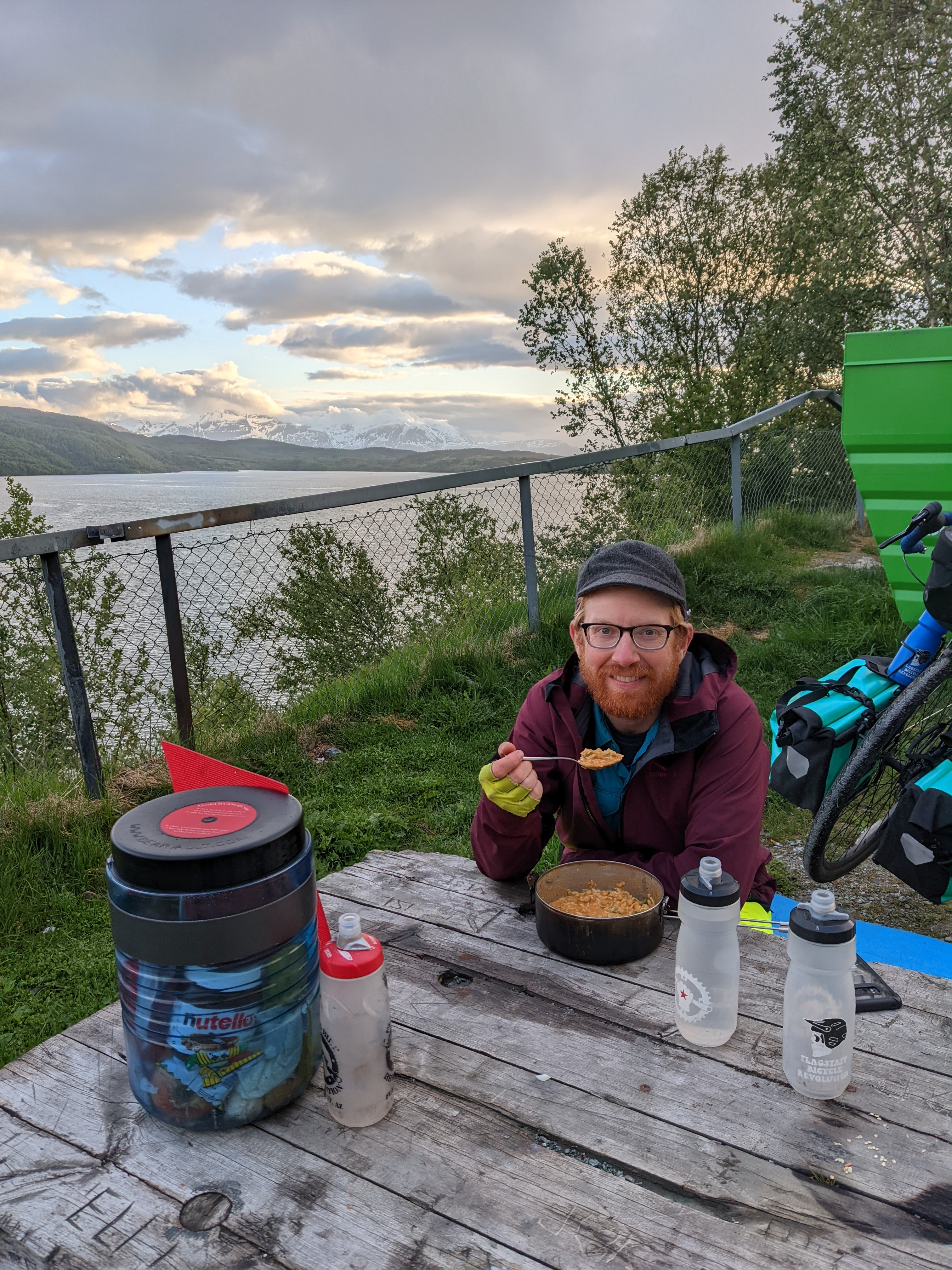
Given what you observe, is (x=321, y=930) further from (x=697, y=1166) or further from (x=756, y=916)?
(x=756, y=916)

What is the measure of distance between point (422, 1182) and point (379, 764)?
353 centimetres

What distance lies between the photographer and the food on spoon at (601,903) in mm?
1568

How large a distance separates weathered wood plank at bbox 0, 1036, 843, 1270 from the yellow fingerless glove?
67 centimetres

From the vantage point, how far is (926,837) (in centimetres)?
190

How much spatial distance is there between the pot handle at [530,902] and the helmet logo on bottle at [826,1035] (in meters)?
0.60

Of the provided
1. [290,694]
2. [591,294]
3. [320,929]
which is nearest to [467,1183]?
[320,929]

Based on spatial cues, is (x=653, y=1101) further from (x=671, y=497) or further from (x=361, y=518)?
(x=671, y=497)

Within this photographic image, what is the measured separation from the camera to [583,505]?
7.81m

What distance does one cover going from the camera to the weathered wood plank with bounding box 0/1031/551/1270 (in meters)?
0.94

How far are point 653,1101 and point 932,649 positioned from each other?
5.72ft

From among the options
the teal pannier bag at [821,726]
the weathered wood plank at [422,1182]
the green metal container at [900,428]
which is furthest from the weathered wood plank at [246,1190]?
the green metal container at [900,428]

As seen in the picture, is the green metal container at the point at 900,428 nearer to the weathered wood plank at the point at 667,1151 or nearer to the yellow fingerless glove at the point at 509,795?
the yellow fingerless glove at the point at 509,795

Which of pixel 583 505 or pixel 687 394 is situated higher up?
pixel 687 394

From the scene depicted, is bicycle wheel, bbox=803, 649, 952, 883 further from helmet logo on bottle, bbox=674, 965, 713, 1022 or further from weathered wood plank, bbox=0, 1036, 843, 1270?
weathered wood plank, bbox=0, 1036, 843, 1270
